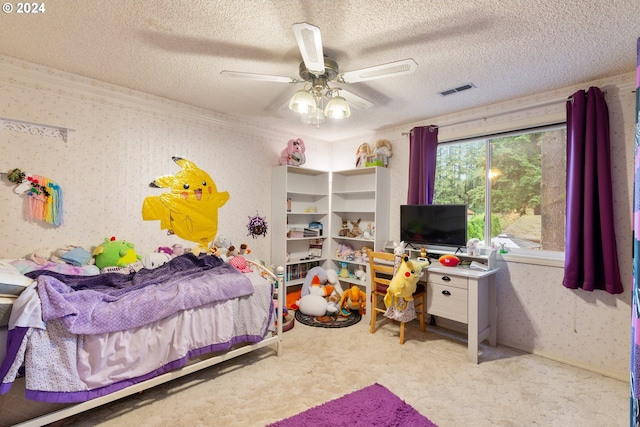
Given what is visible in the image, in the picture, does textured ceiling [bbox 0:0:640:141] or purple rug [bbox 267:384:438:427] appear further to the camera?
purple rug [bbox 267:384:438:427]

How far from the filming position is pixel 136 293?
2061 millimetres

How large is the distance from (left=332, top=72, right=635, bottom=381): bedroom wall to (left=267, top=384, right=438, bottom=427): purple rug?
1682mm

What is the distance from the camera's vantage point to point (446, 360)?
269 cm

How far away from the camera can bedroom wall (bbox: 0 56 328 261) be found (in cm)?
240

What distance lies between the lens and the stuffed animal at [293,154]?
159 inches

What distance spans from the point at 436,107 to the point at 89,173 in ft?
11.4

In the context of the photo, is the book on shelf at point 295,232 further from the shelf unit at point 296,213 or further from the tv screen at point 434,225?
the tv screen at point 434,225

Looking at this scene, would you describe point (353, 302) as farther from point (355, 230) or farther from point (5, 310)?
point (5, 310)

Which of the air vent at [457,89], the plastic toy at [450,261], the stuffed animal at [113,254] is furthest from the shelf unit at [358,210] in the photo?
the stuffed animal at [113,254]

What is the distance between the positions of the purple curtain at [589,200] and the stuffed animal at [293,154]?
2.85 meters

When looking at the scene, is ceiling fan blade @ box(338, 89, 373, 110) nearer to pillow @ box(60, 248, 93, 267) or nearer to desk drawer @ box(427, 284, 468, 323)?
desk drawer @ box(427, 284, 468, 323)

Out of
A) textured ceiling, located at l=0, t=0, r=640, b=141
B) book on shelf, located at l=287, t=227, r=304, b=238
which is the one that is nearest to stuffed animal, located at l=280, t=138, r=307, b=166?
book on shelf, located at l=287, t=227, r=304, b=238

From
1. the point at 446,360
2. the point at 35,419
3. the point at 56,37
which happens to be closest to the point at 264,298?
the point at 35,419

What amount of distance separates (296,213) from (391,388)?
2.45 m
